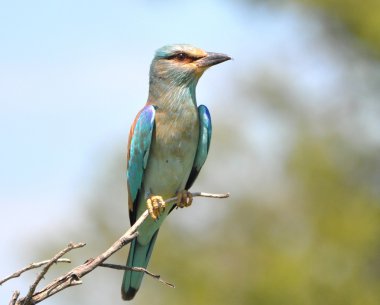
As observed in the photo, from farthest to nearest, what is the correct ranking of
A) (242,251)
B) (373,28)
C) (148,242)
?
1. (242,251)
2. (373,28)
3. (148,242)

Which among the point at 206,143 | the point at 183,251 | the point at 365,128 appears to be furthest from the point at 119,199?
the point at 206,143

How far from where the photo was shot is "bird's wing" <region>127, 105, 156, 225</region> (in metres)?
5.86

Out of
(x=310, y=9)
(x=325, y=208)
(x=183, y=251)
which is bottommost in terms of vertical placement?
(x=183, y=251)

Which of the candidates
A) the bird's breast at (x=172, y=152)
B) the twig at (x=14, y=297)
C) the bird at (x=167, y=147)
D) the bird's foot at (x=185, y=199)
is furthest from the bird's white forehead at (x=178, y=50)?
the twig at (x=14, y=297)

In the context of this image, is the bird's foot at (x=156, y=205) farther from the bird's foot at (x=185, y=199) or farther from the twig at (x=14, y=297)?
the twig at (x=14, y=297)

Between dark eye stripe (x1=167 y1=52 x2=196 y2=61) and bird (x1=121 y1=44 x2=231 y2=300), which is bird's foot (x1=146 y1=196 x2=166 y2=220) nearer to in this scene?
bird (x1=121 y1=44 x2=231 y2=300)

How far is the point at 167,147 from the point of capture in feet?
19.3

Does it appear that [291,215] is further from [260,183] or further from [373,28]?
[373,28]

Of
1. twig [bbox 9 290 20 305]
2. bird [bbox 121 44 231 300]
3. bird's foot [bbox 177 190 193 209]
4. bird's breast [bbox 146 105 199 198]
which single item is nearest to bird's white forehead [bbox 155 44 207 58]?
bird [bbox 121 44 231 300]

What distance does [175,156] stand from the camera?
5.88 m

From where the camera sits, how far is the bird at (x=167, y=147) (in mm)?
5828

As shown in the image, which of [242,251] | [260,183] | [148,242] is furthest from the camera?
[260,183]

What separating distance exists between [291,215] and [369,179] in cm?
212

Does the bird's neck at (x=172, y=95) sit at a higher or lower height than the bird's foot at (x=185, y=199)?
higher
